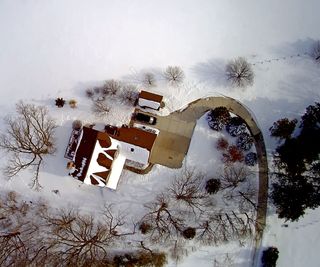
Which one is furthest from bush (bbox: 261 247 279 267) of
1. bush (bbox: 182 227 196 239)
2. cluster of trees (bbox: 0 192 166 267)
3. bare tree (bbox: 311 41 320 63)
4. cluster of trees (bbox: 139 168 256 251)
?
bare tree (bbox: 311 41 320 63)

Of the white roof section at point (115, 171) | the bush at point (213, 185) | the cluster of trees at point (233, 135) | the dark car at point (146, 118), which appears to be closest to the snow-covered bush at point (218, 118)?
the cluster of trees at point (233, 135)

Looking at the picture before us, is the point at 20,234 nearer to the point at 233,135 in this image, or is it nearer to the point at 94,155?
the point at 94,155

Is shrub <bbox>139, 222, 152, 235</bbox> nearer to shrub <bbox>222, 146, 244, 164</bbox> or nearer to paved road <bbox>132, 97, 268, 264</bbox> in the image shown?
paved road <bbox>132, 97, 268, 264</bbox>

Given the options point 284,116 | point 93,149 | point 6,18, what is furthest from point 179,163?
point 6,18

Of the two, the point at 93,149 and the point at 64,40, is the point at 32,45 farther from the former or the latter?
the point at 93,149

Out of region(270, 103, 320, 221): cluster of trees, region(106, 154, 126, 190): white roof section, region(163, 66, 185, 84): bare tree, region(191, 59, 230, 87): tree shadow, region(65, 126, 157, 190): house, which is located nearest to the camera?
region(65, 126, 157, 190): house

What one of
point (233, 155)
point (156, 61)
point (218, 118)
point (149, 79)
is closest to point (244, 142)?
point (233, 155)
